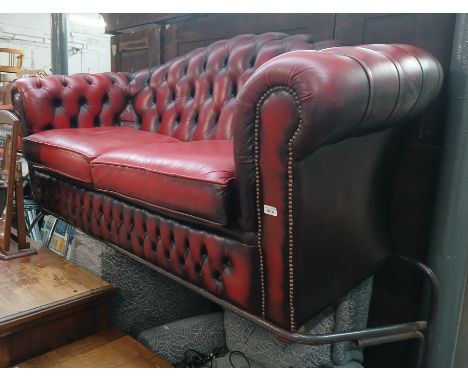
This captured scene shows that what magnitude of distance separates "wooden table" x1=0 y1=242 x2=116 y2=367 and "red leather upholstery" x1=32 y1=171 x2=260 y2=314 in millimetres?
185

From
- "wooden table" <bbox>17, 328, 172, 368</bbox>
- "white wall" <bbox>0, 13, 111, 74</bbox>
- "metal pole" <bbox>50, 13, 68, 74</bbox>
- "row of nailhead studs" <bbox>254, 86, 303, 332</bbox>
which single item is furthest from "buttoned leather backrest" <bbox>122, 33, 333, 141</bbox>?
"white wall" <bbox>0, 13, 111, 74</bbox>

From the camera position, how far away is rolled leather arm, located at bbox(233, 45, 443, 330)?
0.77 metres

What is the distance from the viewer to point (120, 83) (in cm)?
228

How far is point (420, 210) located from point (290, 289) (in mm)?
722

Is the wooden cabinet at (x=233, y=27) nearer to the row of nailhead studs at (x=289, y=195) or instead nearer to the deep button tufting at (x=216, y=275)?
the row of nailhead studs at (x=289, y=195)

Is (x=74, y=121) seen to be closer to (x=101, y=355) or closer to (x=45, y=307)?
(x=45, y=307)

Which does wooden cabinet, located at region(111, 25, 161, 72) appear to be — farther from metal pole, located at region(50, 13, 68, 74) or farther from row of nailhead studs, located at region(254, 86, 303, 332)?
row of nailhead studs, located at region(254, 86, 303, 332)

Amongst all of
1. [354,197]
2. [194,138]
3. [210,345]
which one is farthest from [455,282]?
[194,138]

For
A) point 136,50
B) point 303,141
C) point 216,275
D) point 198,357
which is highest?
point 136,50

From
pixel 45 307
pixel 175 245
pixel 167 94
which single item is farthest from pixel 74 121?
pixel 175 245

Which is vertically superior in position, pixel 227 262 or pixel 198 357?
pixel 227 262

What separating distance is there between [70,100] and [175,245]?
1303 mm

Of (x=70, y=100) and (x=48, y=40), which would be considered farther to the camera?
(x=48, y=40)

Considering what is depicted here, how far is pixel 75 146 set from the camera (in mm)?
1547
